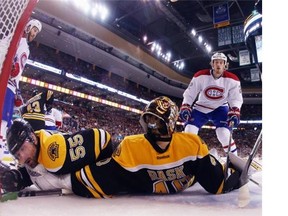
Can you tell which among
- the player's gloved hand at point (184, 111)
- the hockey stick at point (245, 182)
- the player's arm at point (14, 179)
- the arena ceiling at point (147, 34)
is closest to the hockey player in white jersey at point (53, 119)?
the arena ceiling at point (147, 34)

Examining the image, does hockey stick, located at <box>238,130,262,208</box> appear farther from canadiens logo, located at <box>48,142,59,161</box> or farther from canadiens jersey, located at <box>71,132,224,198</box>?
canadiens logo, located at <box>48,142,59,161</box>

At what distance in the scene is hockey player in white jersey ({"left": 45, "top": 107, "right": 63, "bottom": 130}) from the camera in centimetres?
130

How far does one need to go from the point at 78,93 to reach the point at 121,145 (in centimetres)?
67

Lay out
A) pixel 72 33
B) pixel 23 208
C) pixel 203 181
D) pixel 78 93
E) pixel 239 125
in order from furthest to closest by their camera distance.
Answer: pixel 78 93 → pixel 72 33 → pixel 239 125 → pixel 203 181 → pixel 23 208

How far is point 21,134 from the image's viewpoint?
65cm

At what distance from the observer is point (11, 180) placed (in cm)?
67

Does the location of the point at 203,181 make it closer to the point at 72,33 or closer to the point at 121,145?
the point at 121,145

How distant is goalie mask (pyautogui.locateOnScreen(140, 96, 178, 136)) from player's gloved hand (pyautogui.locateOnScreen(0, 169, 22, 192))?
35cm

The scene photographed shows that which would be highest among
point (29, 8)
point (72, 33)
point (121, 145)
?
point (72, 33)

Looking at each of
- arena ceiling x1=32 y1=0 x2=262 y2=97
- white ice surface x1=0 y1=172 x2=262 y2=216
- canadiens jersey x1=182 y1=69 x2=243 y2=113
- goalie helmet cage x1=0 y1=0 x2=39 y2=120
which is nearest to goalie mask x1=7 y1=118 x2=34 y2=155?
white ice surface x1=0 y1=172 x2=262 y2=216

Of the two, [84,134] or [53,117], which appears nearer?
[84,134]

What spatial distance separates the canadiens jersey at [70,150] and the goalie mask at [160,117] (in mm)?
129

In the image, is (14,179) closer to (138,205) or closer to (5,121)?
(5,121)
